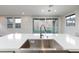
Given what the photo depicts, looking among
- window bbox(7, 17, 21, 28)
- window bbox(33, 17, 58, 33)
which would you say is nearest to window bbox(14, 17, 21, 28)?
window bbox(7, 17, 21, 28)

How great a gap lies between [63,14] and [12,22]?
0.55m

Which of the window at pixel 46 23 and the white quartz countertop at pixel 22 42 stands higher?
the window at pixel 46 23

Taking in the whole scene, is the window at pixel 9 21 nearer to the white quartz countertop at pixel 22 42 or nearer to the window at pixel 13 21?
the window at pixel 13 21

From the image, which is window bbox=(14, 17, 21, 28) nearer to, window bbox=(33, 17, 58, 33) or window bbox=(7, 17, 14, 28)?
window bbox=(7, 17, 14, 28)

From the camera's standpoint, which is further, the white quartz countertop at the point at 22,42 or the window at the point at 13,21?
the window at the point at 13,21

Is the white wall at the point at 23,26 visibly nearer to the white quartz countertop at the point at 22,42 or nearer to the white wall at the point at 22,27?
the white wall at the point at 22,27

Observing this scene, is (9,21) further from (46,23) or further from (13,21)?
(46,23)

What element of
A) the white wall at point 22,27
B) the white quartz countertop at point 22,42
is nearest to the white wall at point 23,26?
A: the white wall at point 22,27

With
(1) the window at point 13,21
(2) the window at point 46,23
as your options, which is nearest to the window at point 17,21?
(1) the window at point 13,21

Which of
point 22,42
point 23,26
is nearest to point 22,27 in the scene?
point 23,26

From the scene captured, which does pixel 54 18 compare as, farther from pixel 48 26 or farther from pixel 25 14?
pixel 25 14
